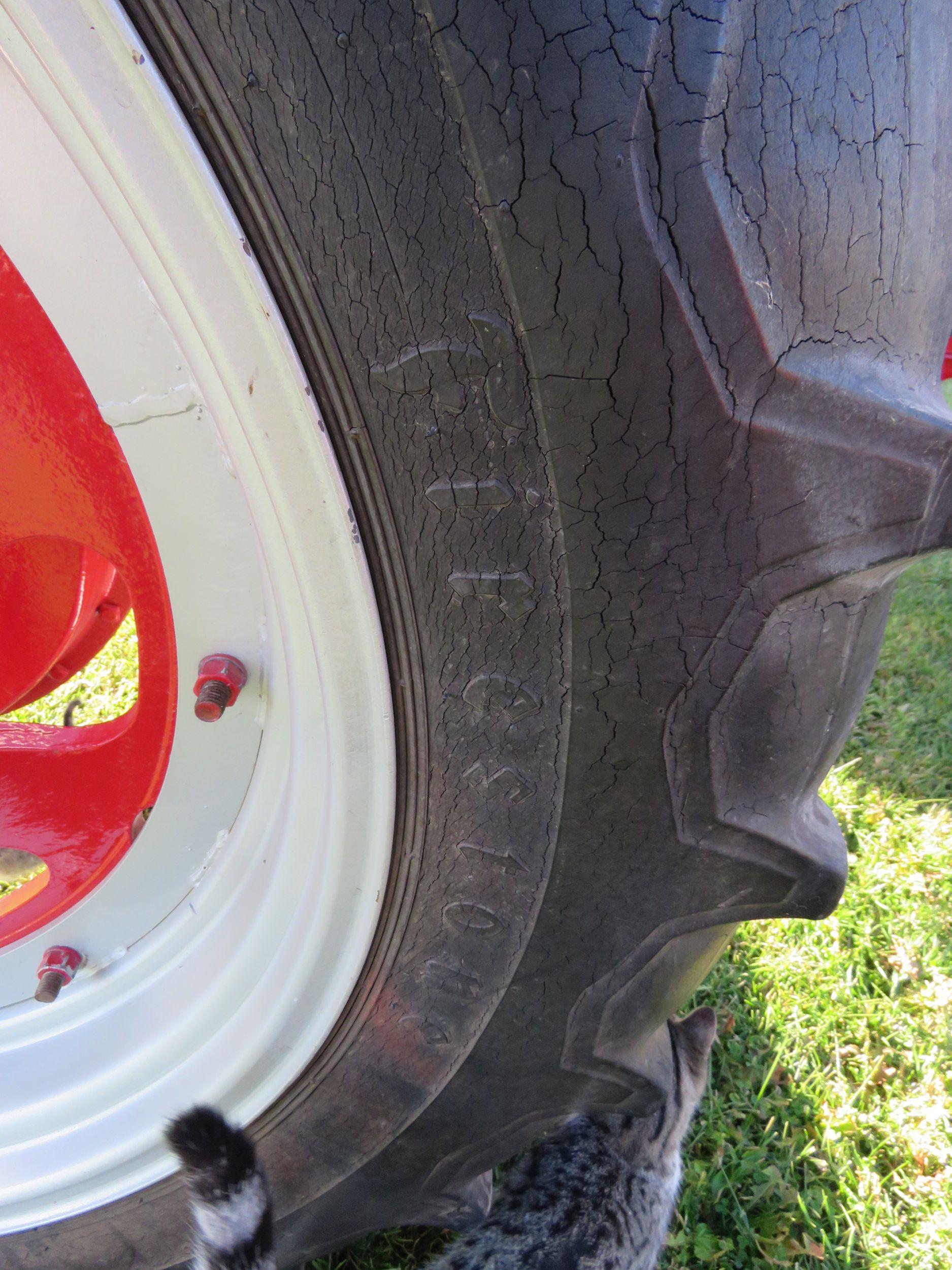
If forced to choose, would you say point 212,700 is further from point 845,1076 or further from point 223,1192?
point 845,1076

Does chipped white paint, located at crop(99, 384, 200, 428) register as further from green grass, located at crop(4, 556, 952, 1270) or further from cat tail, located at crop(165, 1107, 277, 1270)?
green grass, located at crop(4, 556, 952, 1270)

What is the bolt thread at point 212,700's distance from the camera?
95cm

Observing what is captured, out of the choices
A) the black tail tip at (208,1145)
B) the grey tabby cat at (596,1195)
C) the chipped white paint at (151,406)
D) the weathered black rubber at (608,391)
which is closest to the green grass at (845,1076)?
the grey tabby cat at (596,1195)

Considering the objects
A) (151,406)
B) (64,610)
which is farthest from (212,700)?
(64,610)

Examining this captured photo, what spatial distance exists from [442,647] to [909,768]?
6.78ft

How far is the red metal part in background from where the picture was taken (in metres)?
0.99

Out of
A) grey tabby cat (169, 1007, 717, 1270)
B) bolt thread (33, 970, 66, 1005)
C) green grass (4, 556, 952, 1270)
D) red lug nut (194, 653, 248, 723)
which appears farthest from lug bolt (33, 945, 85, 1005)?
grey tabby cat (169, 1007, 717, 1270)

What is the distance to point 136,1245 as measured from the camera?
46.4 inches

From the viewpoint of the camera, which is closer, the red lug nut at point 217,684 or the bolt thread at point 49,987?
the red lug nut at point 217,684

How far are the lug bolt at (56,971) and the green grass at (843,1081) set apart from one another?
0.68 metres

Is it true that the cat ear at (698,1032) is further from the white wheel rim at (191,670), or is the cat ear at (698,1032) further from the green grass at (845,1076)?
the white wheel rim at (191,670)

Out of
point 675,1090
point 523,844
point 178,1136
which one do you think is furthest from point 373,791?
point 675,1090

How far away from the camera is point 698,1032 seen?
65.7 inches

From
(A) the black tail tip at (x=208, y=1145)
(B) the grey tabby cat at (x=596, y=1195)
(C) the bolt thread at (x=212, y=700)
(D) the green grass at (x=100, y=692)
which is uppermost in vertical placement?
(D) the green grass at (x=100, y=692)
